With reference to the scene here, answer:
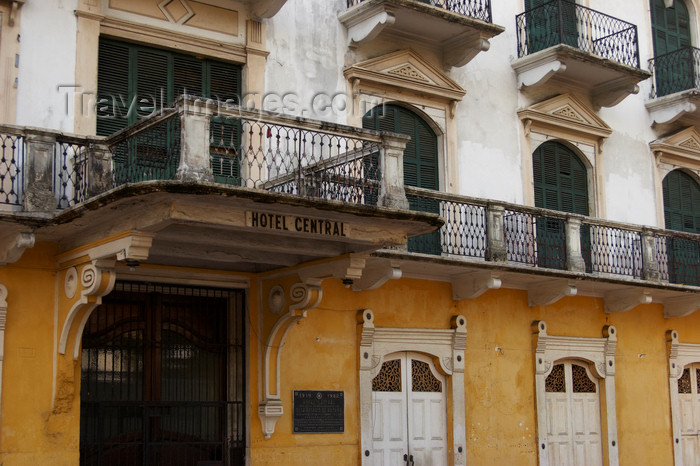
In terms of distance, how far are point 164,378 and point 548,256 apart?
6457 millimetres

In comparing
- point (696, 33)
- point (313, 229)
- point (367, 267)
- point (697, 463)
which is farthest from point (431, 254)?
point (696, 33)

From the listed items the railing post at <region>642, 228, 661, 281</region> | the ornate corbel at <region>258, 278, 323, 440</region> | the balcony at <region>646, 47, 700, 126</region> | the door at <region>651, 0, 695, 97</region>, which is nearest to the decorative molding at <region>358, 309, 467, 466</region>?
the ornate corbel at <region>258, 278, 323, 440</region>

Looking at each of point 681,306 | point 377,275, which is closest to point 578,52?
point 681,306

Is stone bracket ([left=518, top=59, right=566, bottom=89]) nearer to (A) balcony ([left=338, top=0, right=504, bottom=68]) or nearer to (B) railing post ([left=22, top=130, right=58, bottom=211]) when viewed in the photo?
(A) balcony ([left=338, top=0, right=504, bottom=68])

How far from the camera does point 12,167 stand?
11.4 metres

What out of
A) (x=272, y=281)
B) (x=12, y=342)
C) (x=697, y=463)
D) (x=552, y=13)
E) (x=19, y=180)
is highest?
(x=552, y=13)

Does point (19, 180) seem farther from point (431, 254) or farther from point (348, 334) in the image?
point (431, 254)

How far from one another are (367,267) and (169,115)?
13.8ft

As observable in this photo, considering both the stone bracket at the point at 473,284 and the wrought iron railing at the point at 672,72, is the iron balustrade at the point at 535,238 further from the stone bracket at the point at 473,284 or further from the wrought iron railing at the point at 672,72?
the wrought iron railing at the point at 672,72

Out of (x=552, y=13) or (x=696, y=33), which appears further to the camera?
(x=696, y=33)

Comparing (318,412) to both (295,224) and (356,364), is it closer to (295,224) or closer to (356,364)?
(356,364)

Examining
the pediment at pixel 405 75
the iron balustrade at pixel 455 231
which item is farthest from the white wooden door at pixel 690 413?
the pediment at pixel 405 75

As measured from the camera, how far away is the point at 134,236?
1041 centimetres

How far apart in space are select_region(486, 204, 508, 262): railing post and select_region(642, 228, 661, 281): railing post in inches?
125
